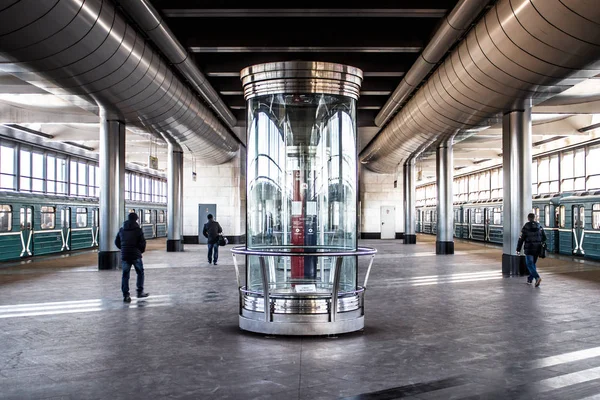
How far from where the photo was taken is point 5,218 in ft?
63.2

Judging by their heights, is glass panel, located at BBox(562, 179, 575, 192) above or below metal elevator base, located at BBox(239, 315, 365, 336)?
above

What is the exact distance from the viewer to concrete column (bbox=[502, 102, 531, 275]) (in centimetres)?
1384

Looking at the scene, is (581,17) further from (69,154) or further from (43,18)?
(69,154)

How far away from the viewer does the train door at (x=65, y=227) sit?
Result: 24062 mm

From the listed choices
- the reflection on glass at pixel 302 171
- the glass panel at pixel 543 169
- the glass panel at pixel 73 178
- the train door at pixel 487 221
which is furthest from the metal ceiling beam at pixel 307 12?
the glass panel at pixel 543 169

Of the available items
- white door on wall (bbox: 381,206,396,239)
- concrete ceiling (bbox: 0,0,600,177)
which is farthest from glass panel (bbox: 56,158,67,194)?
white door on wall (bbox: 381,206,396,239)

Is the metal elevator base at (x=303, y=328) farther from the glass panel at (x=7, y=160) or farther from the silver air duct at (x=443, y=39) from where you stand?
the glass panel at (x=7, y=160)

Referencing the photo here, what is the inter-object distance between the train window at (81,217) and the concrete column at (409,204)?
659 inches

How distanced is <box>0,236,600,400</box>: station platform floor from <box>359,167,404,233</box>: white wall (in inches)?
934

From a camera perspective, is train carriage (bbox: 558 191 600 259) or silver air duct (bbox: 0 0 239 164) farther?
train carriage (bbox: 558 191 600 259)

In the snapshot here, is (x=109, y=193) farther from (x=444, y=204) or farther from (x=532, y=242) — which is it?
(x=444, y=204)

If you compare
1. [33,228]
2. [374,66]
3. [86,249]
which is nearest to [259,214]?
[374,66]

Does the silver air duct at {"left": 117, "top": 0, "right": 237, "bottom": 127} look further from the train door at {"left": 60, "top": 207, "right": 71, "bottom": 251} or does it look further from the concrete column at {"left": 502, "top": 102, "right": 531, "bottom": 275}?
the train door at {"left": 60, "top": 207, "right": 71, "bottom": 251}

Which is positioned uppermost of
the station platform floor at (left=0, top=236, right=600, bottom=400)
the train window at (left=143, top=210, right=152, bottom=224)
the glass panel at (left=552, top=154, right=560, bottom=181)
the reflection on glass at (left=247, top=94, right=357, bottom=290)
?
the glass panel at (left=552, top=154, right=560, bottom=181)
